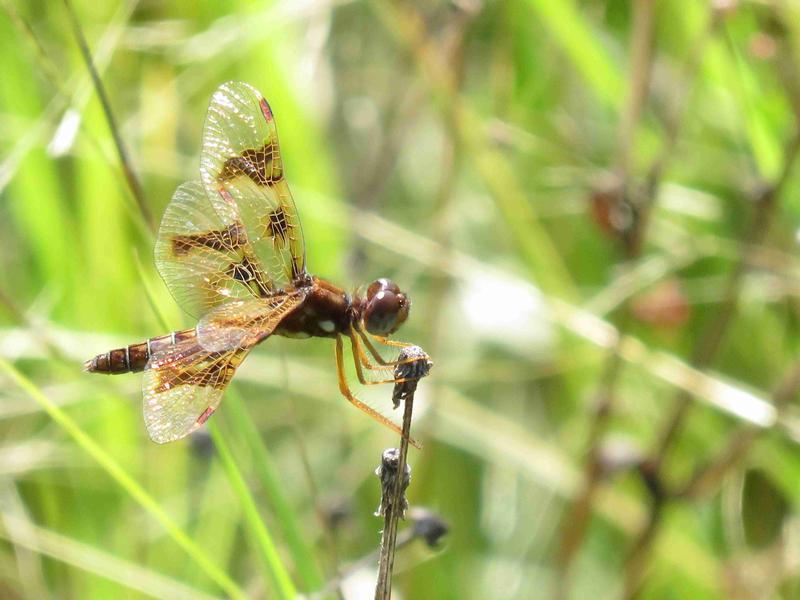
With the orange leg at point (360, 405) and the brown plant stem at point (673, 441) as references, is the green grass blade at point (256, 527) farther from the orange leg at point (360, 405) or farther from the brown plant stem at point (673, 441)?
the brown plant stem at point (673, 441)

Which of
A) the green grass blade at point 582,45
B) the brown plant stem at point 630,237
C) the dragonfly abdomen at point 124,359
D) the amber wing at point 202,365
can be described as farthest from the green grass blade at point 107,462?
the green grass blade at point 582,45

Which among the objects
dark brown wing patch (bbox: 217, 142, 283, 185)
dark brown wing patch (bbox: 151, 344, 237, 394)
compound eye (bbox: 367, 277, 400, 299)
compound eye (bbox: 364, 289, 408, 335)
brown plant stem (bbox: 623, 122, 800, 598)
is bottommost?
brown plant stem (bbox: 623, 122, 800, 598)

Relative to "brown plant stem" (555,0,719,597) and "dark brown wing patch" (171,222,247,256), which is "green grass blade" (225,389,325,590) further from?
"brown plant stem" (555,0,719,597)

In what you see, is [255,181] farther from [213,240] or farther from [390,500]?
[390,500]

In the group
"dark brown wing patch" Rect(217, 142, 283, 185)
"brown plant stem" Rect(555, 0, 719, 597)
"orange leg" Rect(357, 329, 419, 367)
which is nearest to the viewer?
"orange leg" Rect(357, 329, 419, 367)

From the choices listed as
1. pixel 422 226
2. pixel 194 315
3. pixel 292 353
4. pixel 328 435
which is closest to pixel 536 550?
pixel 328 435

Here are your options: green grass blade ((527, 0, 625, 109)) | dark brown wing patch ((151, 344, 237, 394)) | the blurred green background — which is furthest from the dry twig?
green grass blade ((527, 0, 625, 109))
